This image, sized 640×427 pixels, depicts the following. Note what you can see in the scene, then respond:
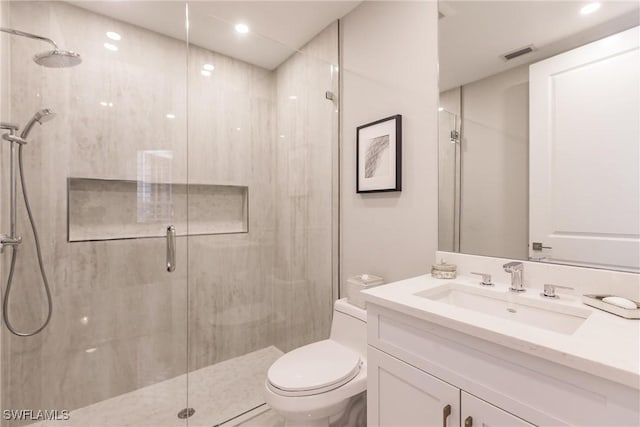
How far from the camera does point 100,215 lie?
1835mm

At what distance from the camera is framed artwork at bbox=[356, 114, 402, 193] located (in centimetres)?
160

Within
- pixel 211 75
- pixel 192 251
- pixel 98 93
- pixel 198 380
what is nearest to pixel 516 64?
pixel 211 75

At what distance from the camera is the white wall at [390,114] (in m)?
1.48

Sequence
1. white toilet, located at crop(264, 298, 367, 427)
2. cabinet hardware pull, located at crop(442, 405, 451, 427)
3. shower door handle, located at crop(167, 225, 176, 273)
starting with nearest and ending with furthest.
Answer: cabinet hardware pull, located at crop(442, 405, 451, 427) < white toilet, located at crop(264, 298, 367, 427) < shower door handle, located at crop(167, 225, 176, 273)

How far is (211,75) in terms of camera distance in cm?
205

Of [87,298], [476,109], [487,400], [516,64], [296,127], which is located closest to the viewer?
[487,400]

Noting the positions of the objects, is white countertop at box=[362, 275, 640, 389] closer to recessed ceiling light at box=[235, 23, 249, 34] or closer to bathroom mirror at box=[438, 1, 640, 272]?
bathroom mirror at box=[438, 1, 640, 272]

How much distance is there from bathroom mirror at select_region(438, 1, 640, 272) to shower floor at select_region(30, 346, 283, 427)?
1.53 meters

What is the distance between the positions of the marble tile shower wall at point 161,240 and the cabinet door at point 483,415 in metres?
1.35

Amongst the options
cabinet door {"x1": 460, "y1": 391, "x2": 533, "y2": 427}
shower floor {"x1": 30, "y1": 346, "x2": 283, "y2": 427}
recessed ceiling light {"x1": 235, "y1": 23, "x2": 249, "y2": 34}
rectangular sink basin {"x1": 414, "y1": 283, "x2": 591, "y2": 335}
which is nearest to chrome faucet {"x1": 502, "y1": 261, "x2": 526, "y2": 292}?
rectangular sink basin {"x1": 414, "y1": 283, "x2": 591, "y2": 335}

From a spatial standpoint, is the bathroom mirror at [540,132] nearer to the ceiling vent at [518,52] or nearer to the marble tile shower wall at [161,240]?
the ceiling vent at [518,52]

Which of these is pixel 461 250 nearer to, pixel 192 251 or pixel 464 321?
pixel 464 321

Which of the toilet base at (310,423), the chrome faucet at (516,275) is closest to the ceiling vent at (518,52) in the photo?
the chrome faucet at (516,275)

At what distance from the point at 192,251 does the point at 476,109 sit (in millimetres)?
1911
